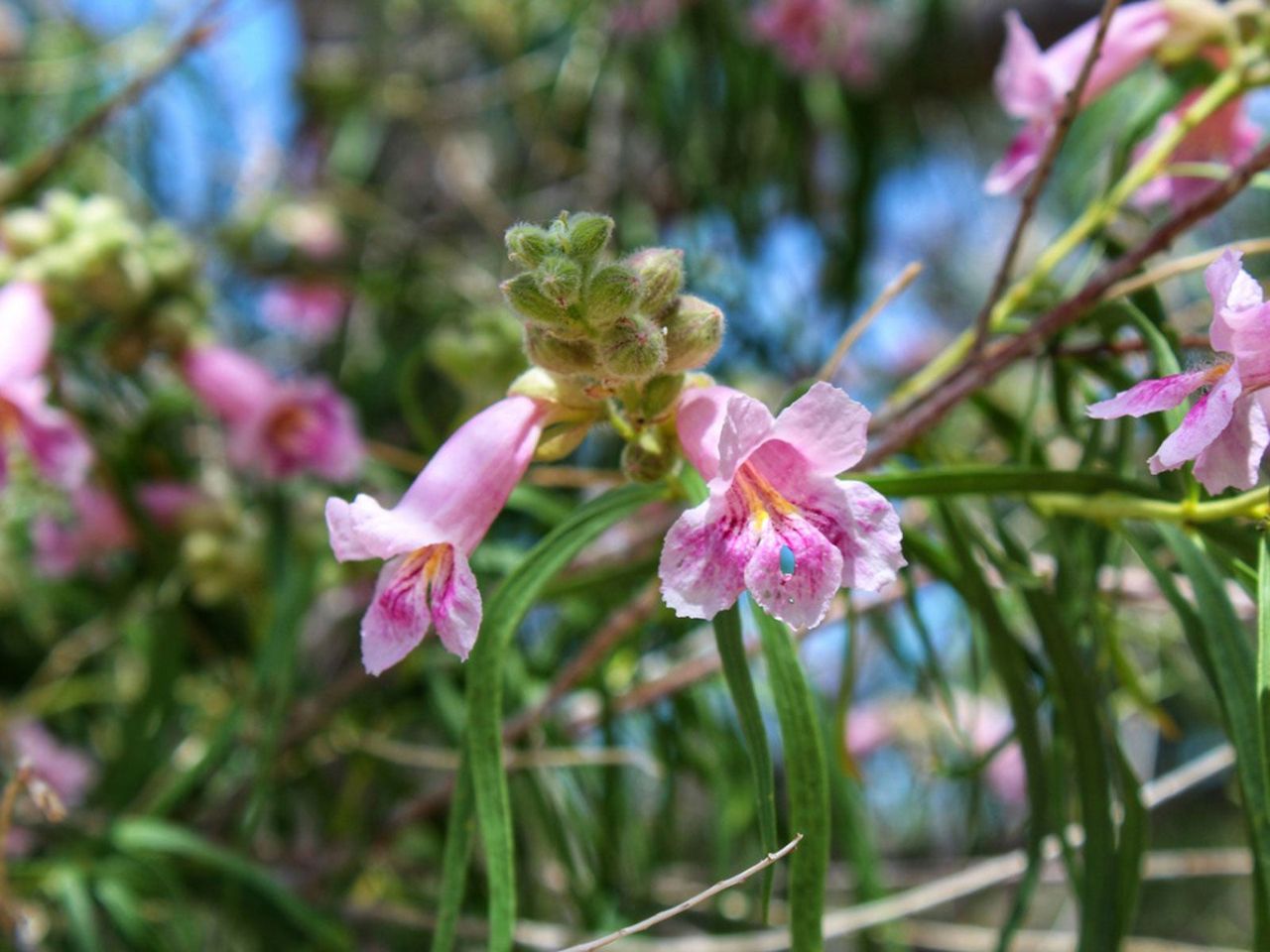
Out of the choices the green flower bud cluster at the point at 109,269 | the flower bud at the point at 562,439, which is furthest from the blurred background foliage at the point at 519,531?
the flower bud at the point at 562,439

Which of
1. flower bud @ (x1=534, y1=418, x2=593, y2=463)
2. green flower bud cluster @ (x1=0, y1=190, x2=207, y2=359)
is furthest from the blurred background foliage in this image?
flower bud @ (x1=534, y1=418, x2=593, y2=463)

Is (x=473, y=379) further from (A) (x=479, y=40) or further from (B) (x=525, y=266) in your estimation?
(A) (x=479, y=40)

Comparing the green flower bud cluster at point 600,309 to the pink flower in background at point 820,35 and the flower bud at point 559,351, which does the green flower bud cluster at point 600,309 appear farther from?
the pink flower in background at point 820,35

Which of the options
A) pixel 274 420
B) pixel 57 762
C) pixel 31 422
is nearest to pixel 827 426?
pixel 31 422

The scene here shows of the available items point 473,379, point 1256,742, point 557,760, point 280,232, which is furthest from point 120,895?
point 280,232

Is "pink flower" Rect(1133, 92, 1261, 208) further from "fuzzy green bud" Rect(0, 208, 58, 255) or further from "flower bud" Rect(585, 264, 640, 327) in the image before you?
"fuzzy green bud" Rect(0, 208, 58, 255)

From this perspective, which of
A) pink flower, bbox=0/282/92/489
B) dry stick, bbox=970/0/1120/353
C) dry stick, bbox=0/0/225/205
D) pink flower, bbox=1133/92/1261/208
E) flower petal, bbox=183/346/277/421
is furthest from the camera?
flower petal, bbox=183/346/277/421
